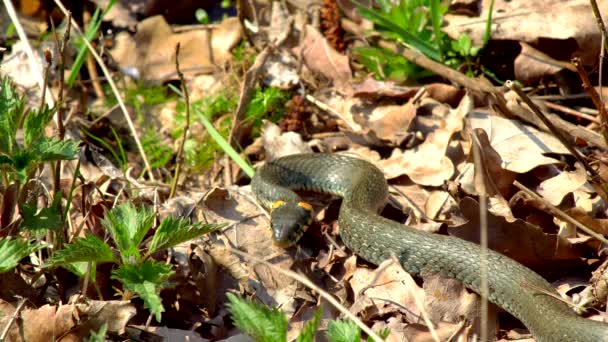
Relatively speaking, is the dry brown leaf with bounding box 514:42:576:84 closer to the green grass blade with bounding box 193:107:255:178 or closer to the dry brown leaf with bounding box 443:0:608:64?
the dry brown leaf with bounding box 443:0:608:64

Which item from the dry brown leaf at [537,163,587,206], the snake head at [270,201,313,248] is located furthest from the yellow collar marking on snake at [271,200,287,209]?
the dry brown leaf at [537,163,587,206]

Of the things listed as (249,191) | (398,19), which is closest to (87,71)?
(249,191)

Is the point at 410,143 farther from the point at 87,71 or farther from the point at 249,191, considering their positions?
the point at 87,71

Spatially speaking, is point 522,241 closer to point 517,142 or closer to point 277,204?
point 517,142

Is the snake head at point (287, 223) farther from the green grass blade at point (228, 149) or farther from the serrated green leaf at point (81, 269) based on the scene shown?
the serrated green leaf at point (81, 269)

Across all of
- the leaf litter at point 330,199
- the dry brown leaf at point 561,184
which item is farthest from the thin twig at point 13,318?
the dry brown leaf at point 561,184

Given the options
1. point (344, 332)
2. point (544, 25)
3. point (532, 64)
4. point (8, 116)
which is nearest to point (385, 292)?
point (344, 332)
